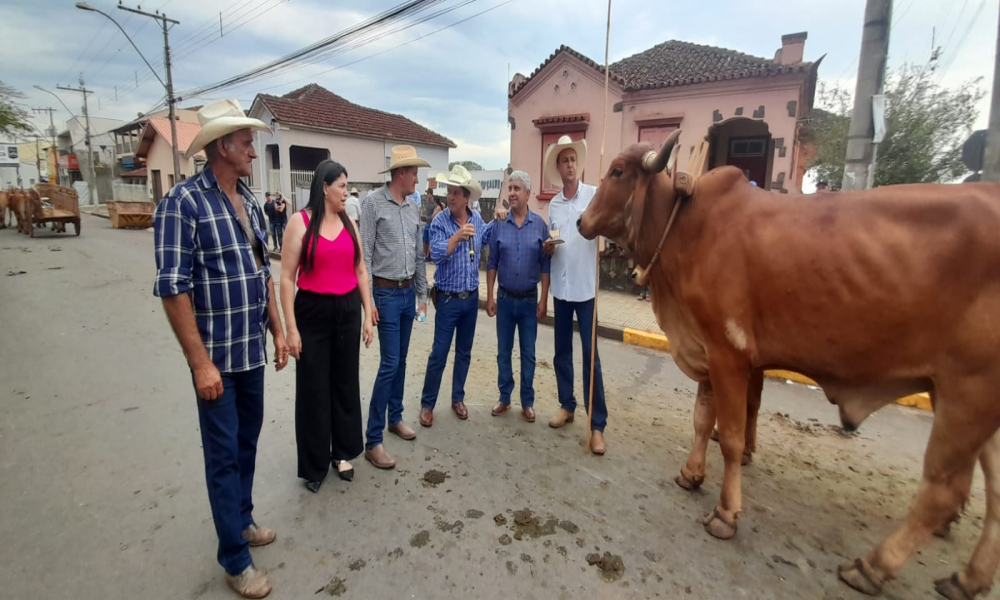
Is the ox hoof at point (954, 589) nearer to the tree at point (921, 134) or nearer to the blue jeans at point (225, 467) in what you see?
the blue jeans at point (225, 467)

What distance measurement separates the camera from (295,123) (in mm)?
20281

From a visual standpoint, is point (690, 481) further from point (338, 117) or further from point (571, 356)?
point (338, 117)

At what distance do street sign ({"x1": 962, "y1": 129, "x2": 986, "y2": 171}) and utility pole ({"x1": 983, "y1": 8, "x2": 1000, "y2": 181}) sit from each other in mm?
319

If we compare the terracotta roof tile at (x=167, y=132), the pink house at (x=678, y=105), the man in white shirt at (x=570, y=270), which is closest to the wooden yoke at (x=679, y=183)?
the man in white shirt at (x=570, y=270)

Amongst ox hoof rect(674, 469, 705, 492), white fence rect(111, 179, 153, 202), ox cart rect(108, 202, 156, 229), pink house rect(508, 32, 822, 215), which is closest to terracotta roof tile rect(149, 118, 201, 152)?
white fence rect(111, 179, 153, 202)

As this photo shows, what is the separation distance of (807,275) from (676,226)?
2.44ft

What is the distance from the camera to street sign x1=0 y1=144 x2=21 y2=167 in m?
22.7

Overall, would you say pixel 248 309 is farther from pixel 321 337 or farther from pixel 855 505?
pixel 855 505

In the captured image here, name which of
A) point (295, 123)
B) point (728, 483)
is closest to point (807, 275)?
point (728, 483)

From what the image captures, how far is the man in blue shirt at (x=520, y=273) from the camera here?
4055 millimetres

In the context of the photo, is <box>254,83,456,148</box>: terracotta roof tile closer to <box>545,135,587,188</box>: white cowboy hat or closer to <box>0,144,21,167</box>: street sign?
<box>0,144,21,167</box>: street sign

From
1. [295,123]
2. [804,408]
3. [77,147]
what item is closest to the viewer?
[804,408]

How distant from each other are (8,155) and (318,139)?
1514 centimetres

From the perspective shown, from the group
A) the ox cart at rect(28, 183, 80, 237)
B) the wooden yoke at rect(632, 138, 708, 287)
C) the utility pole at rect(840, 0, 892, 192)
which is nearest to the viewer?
the wooden yoke at rect(632, 138, 708, 287)
